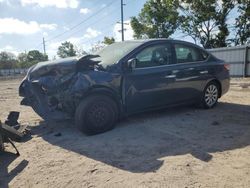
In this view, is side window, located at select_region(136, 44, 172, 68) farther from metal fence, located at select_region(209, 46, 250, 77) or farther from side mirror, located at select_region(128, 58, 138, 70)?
metal fence, located at select_region(209, 46, 250, 77)

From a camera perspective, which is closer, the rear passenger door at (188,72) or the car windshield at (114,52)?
the car windshield at (114,52)

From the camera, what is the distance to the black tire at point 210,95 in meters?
7.29

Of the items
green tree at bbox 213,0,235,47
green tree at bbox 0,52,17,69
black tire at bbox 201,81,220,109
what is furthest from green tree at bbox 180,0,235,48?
green tree at bbox 0,52,17,69

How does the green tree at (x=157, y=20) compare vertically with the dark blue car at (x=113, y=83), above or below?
above

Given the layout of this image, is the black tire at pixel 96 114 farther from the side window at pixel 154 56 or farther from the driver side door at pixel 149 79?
the side window at pixel 154 56

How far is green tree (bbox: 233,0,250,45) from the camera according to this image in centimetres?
3081

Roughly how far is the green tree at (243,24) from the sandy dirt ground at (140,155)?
91.3 ft

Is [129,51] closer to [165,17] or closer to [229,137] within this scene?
[229,137]

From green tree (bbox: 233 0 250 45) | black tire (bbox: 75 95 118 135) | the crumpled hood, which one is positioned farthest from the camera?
green tree (bbox: 233 0 250 45)

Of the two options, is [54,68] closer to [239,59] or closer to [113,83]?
[113,83]

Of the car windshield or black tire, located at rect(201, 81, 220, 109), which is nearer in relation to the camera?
the car windshield

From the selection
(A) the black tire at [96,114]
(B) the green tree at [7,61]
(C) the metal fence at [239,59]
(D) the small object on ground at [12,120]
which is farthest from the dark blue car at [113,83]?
(B) the green tree at [7,61]

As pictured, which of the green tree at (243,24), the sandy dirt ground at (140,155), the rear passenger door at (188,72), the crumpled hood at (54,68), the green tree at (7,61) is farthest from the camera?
the green tree at (7,61)

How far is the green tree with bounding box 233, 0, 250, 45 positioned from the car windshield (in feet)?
91.5
